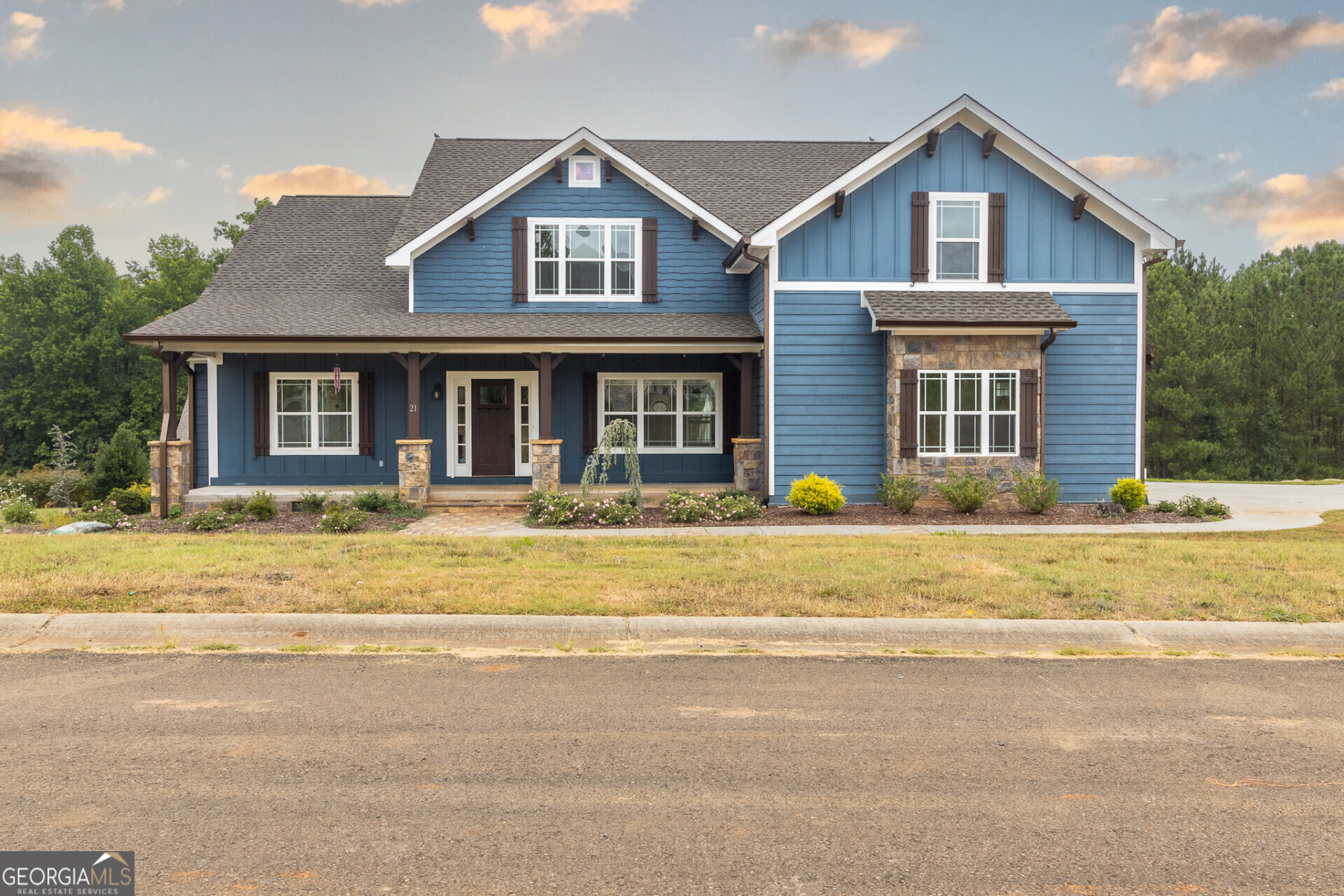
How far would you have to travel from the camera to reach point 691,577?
26.9 ft

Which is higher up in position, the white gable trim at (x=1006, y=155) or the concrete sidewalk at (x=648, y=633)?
the white gable trim at (x=1006, y=155)

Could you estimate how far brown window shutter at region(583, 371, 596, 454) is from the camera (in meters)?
17.6

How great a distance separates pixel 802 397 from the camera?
15219 millimetres

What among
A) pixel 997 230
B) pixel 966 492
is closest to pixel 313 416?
pixel 966 492

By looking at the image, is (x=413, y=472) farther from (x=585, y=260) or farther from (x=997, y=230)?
(x=997, y=230)

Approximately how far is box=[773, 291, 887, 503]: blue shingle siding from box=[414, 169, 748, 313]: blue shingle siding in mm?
2812

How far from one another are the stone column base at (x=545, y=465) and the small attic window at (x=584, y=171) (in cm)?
563

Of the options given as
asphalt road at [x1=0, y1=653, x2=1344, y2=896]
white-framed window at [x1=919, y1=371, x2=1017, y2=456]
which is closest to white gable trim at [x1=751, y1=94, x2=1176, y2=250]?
white-framed window at [x1=919, y1=371, x2=1017, y2=456]

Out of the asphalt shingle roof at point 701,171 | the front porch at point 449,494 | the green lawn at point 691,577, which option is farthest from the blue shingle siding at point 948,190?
the green lawn at point 691,577

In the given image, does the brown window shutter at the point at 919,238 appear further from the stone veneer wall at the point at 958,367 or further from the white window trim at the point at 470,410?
the white window trim at the point at 470,410

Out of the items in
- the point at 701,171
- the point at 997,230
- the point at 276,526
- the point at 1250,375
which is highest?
the point at 701,171

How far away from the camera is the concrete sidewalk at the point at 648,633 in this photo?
6539 mm

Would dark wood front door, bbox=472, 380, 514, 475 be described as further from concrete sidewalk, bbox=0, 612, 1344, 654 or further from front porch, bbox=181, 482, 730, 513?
concrete sidewalk, bbox=0, 612, 1344, 654

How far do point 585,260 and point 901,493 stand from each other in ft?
26.3
